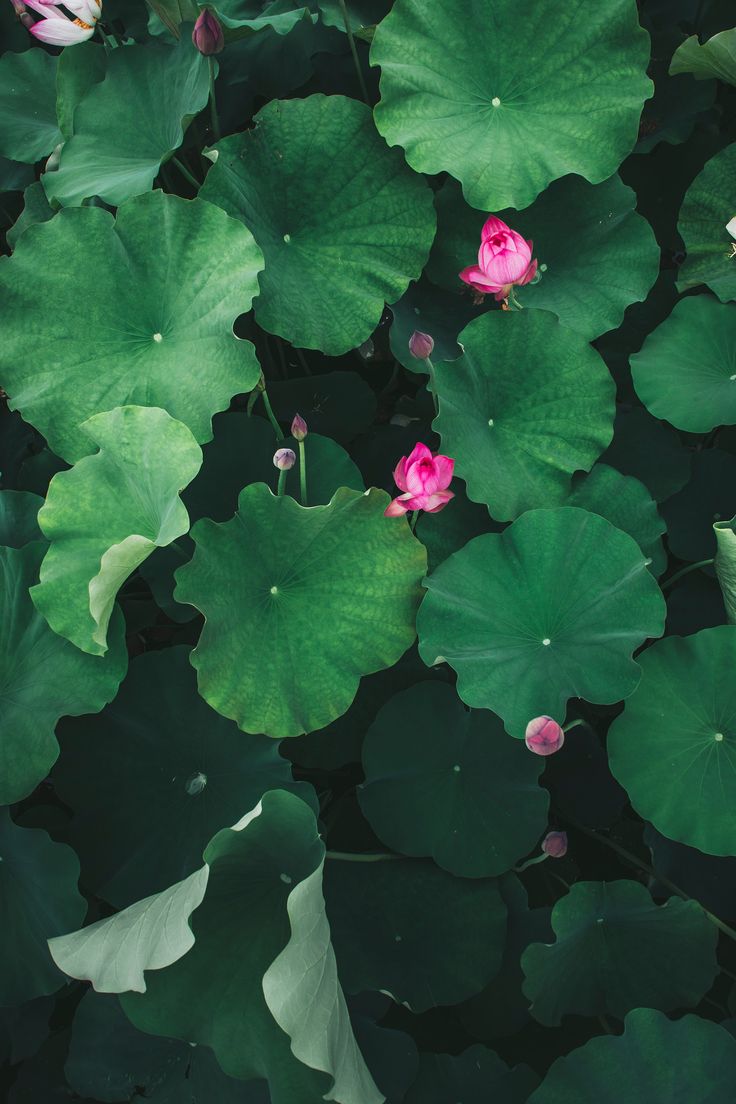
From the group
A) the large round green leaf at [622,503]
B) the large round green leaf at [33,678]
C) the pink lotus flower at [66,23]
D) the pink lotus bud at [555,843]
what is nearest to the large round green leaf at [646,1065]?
the pink lotus bud at [555,843]

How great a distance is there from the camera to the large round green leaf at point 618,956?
1327mm

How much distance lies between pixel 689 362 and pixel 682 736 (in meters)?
0.63

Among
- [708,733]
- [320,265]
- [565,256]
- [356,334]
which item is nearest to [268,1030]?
[708,733]

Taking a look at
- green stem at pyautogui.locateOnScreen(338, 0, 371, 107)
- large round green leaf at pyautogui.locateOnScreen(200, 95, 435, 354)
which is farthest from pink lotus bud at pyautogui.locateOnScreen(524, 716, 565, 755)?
green stem at pyautogui.locateOnScreen(338, 0, 371, 107)

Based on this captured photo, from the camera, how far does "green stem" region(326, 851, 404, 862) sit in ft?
4.72

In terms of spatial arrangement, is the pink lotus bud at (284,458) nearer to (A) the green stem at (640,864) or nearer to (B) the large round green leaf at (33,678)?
(B) the large round green leaf at (33,678)

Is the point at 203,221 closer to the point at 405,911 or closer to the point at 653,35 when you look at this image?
the point at 653,35

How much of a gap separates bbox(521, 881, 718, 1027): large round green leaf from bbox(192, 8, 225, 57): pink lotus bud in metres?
1.38

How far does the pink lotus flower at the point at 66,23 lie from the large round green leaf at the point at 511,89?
19.8 inches

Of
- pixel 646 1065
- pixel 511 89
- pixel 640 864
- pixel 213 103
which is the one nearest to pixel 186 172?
pixel 213 103

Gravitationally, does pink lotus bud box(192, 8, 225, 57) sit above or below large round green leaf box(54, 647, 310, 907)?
above

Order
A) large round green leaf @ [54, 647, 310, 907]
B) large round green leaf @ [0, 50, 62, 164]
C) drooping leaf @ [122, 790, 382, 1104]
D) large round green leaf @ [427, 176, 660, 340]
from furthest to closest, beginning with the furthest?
large round green leaf @ [0, 50, 62, 164] < large round green leaf @ [427, 176, 660, 340] < large round green leaf @ [54, 647, 310, 907] < drooping leaf @ [122, 790, 382, 1104]

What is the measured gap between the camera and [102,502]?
135 centimetres

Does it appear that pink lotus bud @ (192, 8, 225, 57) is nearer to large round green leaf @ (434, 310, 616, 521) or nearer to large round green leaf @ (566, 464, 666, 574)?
large round green leaf @ (434, 310, 616, 521)
